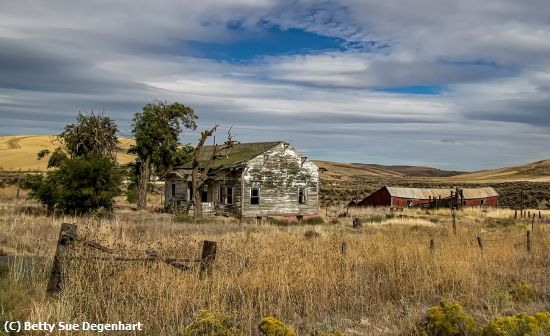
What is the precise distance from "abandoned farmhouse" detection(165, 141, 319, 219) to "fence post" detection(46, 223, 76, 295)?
24.4 metres

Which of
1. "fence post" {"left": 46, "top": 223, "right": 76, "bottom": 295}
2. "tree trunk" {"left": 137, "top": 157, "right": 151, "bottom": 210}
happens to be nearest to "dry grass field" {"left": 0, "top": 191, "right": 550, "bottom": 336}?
"fence post" {"left": 46, "top": 223, "right": 76, "bottom": 295}

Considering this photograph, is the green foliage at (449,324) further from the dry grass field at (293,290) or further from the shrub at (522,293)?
the shrub at (522,293)

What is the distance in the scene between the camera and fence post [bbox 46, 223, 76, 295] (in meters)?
6.70

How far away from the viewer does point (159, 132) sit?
3662 centimetres

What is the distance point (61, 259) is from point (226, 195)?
26.4 m

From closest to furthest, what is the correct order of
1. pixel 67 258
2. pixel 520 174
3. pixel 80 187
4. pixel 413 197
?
pixel 67 258, pixel 80 187, pixel 413 197, pixel 520 174

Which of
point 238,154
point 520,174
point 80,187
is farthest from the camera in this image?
point 520,174

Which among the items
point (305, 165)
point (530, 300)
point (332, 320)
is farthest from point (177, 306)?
point (305, 165)

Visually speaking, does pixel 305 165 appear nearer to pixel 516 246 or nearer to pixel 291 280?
pixel 516 246

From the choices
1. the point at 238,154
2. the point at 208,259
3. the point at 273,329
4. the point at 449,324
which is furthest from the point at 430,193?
the point at 273,329

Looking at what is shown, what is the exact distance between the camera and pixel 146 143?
120 feet

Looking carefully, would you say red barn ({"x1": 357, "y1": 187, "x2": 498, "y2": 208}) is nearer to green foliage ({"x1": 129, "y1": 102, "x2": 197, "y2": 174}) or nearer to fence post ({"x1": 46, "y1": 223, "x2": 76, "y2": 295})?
green foliage ({"x1": 129, "y1": 102, "x2": 197, "y2": 174})

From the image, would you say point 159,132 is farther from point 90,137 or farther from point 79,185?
point 79,185

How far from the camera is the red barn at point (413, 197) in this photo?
1758 inches
